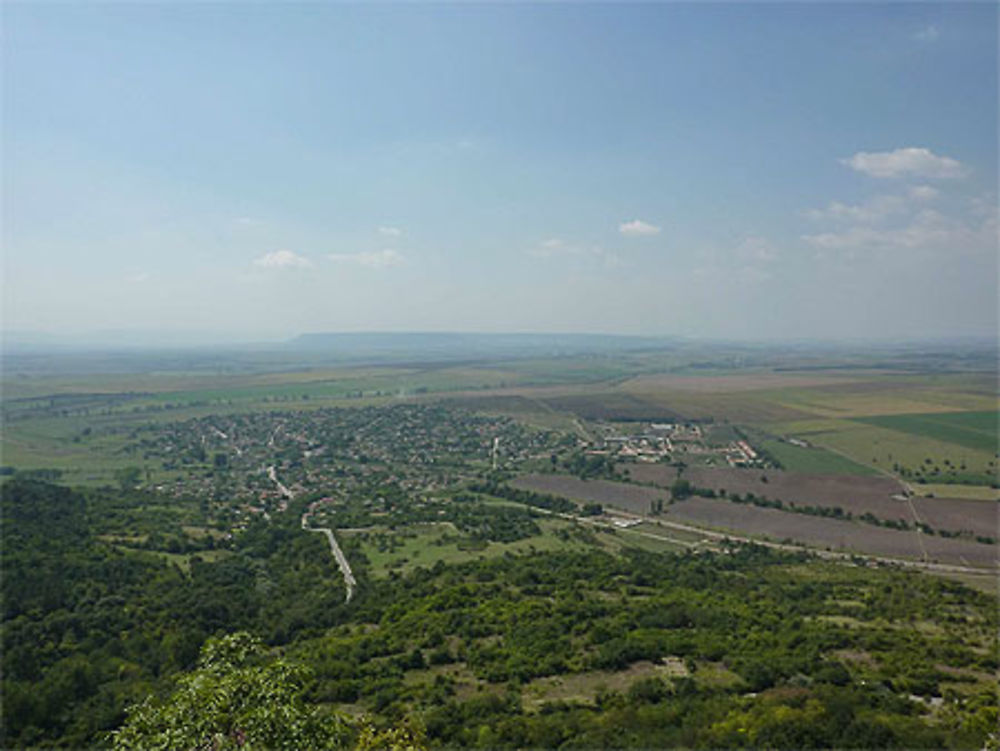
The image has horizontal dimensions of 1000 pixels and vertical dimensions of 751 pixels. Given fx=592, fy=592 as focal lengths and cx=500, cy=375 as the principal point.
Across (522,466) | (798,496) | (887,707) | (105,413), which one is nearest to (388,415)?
(522,466)

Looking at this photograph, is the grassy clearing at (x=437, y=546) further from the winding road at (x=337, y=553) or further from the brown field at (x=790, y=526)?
the brown field at (x=790, y=526)

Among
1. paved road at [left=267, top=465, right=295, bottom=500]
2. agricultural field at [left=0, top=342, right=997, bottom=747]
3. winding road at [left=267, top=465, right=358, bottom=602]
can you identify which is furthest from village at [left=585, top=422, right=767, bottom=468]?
winding road at [left=267, top=465, right=358, bottom=602]

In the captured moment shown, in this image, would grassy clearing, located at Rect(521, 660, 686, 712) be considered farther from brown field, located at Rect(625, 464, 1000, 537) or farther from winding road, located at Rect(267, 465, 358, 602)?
brown field, located at Rect(625, 464, 1000, 537)

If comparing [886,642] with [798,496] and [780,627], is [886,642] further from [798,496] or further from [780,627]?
[798,496]

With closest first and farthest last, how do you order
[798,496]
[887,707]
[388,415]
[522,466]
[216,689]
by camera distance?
[216,689]
[887,707]
[798,496]
[522,466]
[388,415]

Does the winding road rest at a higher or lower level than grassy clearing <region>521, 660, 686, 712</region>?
lower

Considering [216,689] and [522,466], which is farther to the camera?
[522,466]


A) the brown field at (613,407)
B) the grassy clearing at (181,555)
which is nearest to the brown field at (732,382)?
the brown field at (613,407)
